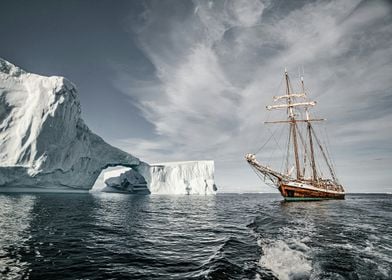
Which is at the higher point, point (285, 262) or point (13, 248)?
point (285, 262)

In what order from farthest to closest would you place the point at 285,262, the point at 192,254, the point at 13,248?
the point at 13,248, the point at 192,254, the point at 285,262

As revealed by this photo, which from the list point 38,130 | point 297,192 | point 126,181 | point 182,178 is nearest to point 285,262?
point 297,192

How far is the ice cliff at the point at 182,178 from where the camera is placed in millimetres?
82562

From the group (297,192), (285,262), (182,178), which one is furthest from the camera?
(182,178)

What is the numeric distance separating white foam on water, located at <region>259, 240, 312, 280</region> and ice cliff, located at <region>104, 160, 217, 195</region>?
73.5m

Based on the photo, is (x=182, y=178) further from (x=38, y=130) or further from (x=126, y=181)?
(x=38, y=130)

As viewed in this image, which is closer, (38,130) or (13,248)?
(13,248)

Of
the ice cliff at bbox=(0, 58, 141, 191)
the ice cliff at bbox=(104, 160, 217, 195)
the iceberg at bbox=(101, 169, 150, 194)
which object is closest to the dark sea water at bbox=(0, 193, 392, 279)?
the ice cliff at bbox=(0, 58, 141, 191)

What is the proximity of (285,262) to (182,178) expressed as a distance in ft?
252

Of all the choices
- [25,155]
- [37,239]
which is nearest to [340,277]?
[37,239]

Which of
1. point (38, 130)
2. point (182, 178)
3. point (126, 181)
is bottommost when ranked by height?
point (126, 181)

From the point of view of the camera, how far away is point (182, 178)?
83.8 m

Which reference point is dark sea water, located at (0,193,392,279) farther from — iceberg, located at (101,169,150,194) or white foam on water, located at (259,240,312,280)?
iceberg, located at (101,169,150,194)

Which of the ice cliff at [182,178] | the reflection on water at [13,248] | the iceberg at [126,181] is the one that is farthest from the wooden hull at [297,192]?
the iceberg at [126,181]
